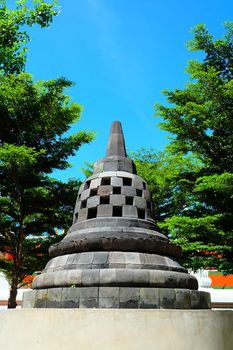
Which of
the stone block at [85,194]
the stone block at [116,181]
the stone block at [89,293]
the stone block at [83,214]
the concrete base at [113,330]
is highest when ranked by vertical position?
the stone block at [116,181]

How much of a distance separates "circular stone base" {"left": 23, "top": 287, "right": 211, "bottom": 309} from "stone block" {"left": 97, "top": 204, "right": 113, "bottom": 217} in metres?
1.85

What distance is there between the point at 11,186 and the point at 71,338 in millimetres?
8952

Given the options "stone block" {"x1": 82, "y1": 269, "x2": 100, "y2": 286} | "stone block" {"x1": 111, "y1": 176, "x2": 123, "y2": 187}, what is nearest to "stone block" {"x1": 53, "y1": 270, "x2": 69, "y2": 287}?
"stone block" {"x1": 82, "y1": 269, "x2": 100, "y2": 286}

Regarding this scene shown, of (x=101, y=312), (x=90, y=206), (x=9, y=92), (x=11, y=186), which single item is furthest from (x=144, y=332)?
(x=9, y=92)

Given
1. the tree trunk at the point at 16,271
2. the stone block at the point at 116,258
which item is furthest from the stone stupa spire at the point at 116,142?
the tree trunk at the point at 16,271

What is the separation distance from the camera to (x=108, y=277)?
231 inches

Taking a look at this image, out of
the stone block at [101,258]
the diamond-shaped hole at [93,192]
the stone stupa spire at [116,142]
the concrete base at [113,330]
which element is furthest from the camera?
the stone stupa spire at [116,142]

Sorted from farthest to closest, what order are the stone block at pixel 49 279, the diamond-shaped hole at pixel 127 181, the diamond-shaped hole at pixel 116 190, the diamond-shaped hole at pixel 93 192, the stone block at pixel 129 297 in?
the diamond-shaped hole at pixel 127 181, the diamond-shaped hole at pixel 93 192, the diamond-shaped hole at pixel 116 190, the stone block at pixel 49 279, the stone block at pixel 129 297

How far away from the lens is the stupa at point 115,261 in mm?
5785

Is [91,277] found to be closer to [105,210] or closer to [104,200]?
[105,210]

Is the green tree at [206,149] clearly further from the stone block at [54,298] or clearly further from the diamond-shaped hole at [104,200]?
the stone block at [54,298]

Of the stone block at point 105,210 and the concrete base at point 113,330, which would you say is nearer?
the concrete base at point 113,330

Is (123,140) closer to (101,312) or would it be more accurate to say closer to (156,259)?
(156,259)

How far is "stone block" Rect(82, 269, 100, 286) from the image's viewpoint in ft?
19.2
